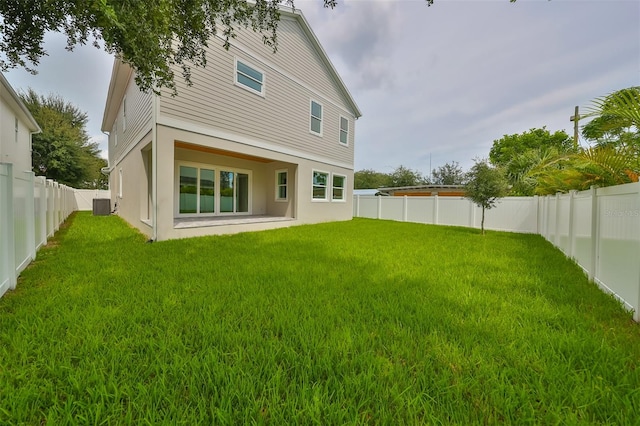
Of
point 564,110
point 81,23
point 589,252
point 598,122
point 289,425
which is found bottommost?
point 289,425

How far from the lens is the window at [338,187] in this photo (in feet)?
45.4

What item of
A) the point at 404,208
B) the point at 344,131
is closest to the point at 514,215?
the point at 404,208

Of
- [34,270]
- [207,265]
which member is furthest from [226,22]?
[34,270]

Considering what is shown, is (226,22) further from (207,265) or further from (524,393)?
(524,393)

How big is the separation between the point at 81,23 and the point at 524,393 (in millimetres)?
7035

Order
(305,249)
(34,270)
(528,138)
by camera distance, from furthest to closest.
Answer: (528,138) < (305,249) < (34,270)

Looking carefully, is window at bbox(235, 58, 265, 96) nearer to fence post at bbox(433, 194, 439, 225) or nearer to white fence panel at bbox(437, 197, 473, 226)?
fence post at bbox(433, 194, 439, 225)

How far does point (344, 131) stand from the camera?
14.2m

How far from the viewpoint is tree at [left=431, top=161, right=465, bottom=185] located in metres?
39.7

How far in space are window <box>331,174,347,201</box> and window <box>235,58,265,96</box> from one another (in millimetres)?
5619

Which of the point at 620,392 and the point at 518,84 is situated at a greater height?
the point at 518,84

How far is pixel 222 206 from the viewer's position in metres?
11.0

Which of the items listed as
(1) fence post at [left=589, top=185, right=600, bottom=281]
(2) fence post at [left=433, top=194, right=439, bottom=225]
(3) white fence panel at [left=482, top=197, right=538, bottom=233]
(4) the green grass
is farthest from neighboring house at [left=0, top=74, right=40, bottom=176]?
(3) white fence panel at [left=482, top=197, right=538, bottom=233]

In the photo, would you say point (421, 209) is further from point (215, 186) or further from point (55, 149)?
point (55, 149)
